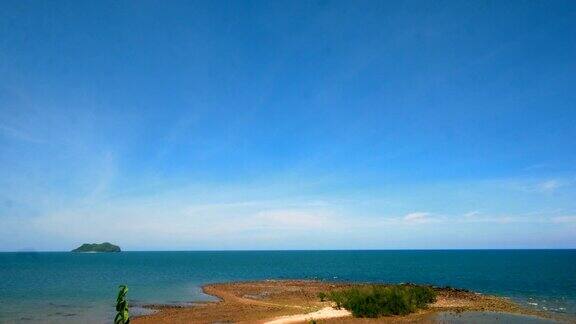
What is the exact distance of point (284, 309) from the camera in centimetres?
5091

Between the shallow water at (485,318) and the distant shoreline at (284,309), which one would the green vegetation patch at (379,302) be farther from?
the shallow water at (485,318)

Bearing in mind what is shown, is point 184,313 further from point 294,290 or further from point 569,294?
point 569,294

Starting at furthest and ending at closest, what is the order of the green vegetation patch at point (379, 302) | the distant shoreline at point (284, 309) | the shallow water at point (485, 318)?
the distant shoreline at point (284, 309) → the green vegetation patch at point (379, 302) → the shallow water at point (485, 318)

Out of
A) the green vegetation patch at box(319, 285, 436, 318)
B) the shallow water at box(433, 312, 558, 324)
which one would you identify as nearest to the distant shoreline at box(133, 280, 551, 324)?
the green vegetation patch at box(319, 285, 436, 318)

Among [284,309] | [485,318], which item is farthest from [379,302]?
[284,309]

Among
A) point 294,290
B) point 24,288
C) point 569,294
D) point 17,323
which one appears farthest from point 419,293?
point 24,288

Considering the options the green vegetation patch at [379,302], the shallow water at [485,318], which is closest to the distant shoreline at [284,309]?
the green vegetation patch at [379,302]

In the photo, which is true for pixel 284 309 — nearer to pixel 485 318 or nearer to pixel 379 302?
pixel 379 302

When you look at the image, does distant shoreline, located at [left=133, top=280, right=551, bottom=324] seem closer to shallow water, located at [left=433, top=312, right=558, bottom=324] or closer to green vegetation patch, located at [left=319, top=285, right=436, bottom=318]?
green vegetation patch, located at [left=319, top=285, right=436, bottom=318]

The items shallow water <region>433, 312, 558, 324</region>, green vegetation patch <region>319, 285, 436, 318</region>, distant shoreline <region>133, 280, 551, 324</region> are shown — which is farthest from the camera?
distant shoreline <region>133, 280, 551, 324</region>

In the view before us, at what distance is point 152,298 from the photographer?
63594mm

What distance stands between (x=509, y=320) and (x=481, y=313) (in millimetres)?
3988

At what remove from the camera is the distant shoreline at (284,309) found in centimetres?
4431

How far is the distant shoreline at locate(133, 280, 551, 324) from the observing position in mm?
44312
